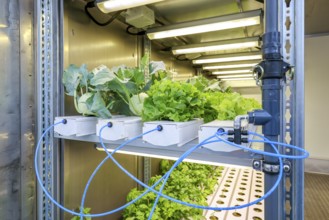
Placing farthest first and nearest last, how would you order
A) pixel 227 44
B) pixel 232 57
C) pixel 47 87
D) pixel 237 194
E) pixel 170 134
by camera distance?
pixel 232 57 → pixel 237 194 → pixel 227 44 → pixel 47 87 → pixel 170 134

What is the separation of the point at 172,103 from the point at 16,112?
737mm

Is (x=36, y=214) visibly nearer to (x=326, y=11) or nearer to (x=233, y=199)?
(x=233, y=199)

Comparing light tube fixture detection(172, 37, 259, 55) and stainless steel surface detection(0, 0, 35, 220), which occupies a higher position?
light tube fixture detection(172, 37, 259, 55)

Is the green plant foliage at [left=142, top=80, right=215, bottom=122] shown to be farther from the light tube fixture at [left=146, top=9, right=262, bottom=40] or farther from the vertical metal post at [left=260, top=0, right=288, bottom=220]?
the light tube fixture at [left=146, top=9, right=262, bottom=40]

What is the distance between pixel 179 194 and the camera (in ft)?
4.82

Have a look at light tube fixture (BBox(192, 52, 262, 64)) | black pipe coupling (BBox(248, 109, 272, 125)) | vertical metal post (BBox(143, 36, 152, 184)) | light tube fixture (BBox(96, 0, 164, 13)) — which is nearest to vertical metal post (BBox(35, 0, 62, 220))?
light tube fixture (BBox(96, 0, 164, 13))

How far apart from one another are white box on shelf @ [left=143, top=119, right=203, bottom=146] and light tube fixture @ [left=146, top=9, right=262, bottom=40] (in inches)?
25.6

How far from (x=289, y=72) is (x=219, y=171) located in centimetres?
182

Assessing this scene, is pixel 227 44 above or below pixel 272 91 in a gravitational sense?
above

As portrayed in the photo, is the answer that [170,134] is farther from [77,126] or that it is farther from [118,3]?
[118,3]

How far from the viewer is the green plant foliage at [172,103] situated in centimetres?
76

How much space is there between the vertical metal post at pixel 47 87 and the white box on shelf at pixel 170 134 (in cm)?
54

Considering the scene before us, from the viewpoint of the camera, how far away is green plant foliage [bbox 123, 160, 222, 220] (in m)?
1.27

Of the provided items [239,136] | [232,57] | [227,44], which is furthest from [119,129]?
[232,57]
